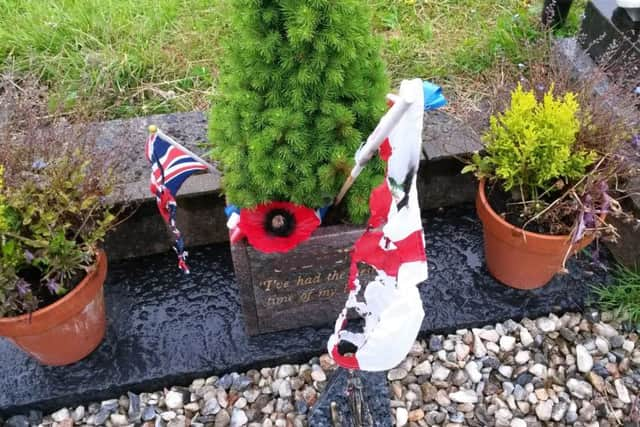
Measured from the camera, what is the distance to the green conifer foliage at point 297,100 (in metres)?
1.58

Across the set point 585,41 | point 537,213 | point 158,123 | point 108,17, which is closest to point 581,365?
point 537,213

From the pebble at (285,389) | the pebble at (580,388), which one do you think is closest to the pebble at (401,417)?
the pebble at (285,389)

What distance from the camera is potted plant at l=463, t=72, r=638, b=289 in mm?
2000

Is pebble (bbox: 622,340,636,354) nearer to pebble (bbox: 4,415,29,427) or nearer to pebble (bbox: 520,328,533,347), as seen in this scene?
pebble (bbox: 520,328,533,347)

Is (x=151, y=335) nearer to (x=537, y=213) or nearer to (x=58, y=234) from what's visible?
(x=58, y=234)

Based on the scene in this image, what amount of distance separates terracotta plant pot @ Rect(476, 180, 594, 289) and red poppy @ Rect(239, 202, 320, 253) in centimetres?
79

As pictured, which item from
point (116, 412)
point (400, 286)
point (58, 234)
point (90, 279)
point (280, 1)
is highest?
point (280, 1)

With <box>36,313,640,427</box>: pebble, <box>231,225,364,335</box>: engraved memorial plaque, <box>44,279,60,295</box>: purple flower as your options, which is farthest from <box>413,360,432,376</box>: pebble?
<box>44,279,60,295</box>: purple flower

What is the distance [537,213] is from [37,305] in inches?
69.9

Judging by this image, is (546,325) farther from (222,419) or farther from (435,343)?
(222,419)

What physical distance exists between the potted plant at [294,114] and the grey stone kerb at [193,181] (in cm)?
63

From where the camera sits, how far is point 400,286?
4.70 ft

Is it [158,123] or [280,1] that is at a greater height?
[280,1]

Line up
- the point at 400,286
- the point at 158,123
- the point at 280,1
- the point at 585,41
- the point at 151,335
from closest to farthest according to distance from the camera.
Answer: the point at 400,286 → the point at 280,1 → the point at 151,335 → the point at 158,123 → the point at 585,41
